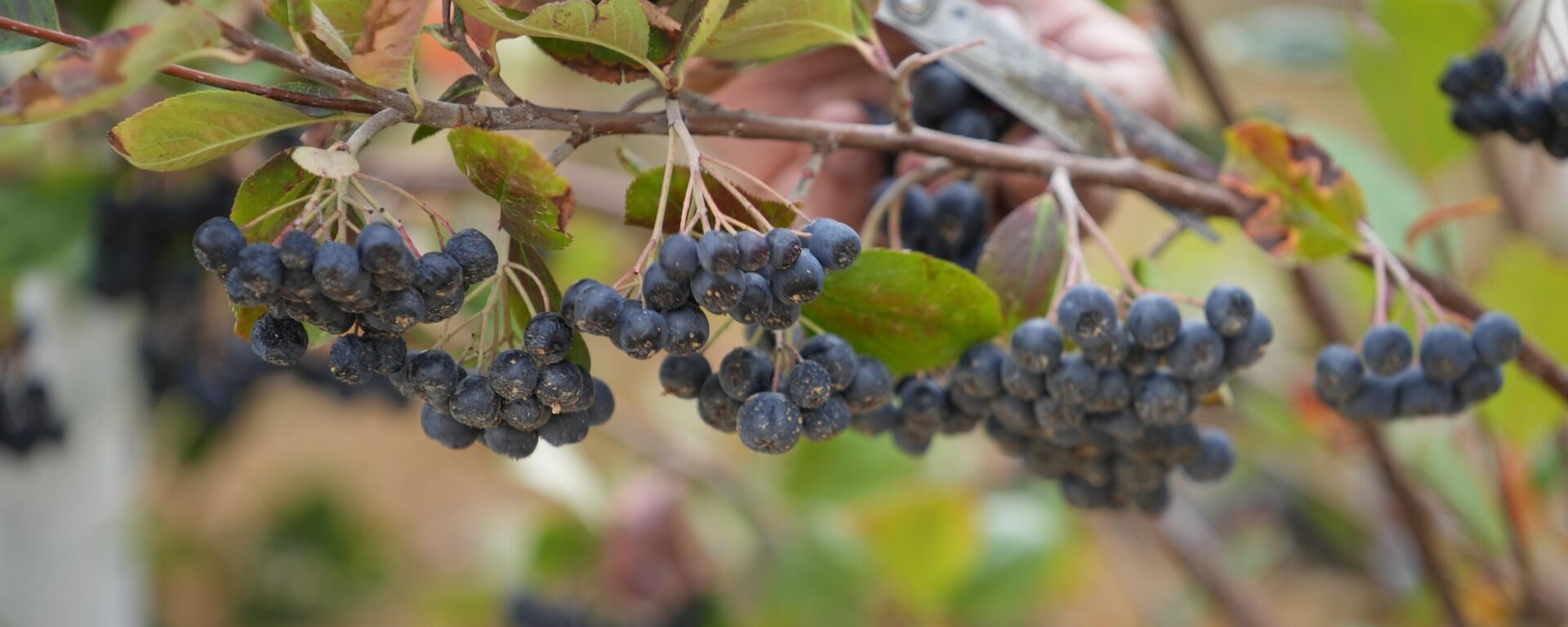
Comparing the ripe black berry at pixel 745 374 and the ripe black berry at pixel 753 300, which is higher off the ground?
the ripe black berry at pixel 753 300

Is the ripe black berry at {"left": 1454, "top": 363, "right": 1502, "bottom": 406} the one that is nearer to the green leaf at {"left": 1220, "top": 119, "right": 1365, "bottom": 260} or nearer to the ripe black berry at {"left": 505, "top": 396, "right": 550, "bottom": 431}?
the green leaf at {"left": 1220, "top": 119, "right": 1365, "bottom": 260}

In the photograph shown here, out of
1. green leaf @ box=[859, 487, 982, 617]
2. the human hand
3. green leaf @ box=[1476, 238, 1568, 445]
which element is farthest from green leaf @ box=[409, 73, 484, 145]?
green leaf @ box=[859, 487, 982, 617]

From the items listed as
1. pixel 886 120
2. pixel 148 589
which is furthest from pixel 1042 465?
pixel 148 589

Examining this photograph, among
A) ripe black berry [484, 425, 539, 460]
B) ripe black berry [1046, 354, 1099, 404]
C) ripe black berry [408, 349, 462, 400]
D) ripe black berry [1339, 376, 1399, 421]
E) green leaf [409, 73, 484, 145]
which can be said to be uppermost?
green leaf [409, 73, 484, 145]

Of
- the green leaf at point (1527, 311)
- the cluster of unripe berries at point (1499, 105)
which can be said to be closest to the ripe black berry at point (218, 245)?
the cluster of unripe berries at point (1499, 105)

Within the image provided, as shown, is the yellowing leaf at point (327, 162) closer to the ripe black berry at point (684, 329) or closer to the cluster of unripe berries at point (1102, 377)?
the ripe black berry at point (684, 329)

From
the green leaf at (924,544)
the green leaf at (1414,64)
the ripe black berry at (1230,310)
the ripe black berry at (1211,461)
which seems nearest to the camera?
the ripe black berry at (1230,310)
